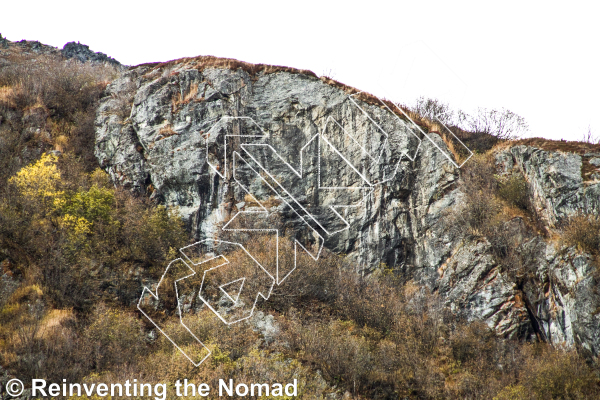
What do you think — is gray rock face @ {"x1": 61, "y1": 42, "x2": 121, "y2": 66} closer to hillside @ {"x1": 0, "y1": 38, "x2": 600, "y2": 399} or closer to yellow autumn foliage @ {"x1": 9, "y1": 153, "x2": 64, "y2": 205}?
hillside @ {"x1": 0, "y1": 38, "x2": 600, "y2": 399}

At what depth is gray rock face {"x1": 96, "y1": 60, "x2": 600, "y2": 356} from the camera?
15.8 m

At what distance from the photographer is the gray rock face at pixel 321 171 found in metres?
15.8

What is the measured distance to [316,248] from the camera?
19.4m

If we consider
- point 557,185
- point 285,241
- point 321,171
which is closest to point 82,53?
point 321,171

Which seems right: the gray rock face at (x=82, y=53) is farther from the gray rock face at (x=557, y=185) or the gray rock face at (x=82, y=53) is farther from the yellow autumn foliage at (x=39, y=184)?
the gray rock face at (x=557, y=185)

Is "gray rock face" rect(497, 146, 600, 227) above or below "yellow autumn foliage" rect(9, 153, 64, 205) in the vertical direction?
above

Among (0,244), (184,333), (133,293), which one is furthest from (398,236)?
(0,244)

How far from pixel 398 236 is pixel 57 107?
22.0m
